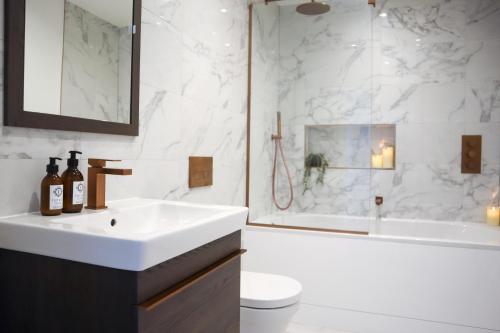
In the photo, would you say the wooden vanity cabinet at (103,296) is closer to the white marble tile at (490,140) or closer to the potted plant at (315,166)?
the potted plant at (315,166)

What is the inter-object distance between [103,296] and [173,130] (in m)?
1.22

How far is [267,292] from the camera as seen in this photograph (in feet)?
6.30

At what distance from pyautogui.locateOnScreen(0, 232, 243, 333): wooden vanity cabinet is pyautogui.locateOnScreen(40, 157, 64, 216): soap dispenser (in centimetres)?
18

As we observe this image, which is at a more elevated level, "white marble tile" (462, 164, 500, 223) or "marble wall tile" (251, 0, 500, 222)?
"marble wall tile" (251, 0, 500, 222)

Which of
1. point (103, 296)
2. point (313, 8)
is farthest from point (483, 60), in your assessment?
point (103, 296)

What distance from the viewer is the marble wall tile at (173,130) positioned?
1268mm

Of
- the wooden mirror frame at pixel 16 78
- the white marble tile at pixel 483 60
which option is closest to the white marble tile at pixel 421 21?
the white marble tile at pixel 483 60

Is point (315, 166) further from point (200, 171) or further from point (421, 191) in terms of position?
point (200, 171)

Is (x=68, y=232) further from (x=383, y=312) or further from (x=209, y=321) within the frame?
(x=383, y=312)

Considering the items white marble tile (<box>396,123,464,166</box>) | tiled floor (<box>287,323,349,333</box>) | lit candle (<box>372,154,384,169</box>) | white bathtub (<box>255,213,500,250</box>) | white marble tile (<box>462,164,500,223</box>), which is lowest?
tiled floor (<box>287,323,349,333</box>)

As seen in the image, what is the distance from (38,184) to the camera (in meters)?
1.29

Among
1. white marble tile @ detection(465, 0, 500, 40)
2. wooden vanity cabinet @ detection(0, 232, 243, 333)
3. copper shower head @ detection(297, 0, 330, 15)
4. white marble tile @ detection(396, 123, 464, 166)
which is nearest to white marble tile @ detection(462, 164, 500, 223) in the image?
white marble tile @ detection(396, 123, 464, 166)

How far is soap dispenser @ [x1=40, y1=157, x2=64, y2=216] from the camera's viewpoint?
122cm

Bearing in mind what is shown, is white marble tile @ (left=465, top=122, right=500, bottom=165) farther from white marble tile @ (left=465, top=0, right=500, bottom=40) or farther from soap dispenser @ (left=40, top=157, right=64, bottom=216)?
soap dispenser @ (left=40, top=157, right=64, bottom=216)
